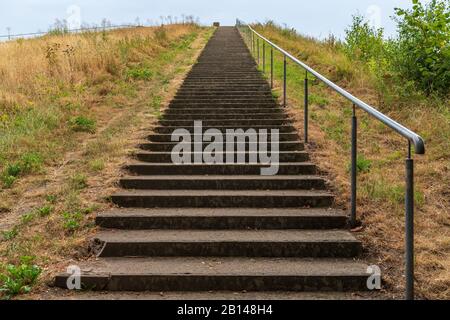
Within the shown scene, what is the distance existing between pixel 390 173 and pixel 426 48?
11.9 ft

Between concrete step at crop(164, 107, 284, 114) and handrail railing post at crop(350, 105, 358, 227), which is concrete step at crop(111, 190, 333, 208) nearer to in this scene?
handrail railing post at crop(350, 105, 358, 227)

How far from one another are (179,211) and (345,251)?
1.77m

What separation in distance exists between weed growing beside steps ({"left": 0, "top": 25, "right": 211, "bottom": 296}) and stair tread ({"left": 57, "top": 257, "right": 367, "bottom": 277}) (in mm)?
396

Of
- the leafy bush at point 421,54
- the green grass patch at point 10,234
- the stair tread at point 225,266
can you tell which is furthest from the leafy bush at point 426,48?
the green grass patch at point 10,234

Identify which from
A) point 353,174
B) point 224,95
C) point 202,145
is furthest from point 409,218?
point 224,95

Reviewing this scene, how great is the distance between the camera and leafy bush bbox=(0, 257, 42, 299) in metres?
3.81

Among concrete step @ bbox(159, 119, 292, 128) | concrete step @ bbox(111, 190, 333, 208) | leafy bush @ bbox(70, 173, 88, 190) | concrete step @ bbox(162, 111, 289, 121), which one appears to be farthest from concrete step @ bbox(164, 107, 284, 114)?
concrete step @ bbox(111, 190, 333, 208)

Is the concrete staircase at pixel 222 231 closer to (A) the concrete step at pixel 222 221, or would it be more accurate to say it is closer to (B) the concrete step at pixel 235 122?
(A) the concrete step at pixel 222 221

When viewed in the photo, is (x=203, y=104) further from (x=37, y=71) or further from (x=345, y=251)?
(x=345, y=251)

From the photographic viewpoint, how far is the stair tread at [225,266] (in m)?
4.13

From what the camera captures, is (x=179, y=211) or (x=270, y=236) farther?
(x=179, y=211)

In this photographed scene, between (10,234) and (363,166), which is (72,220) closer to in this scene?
(10,234)

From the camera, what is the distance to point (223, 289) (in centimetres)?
406
